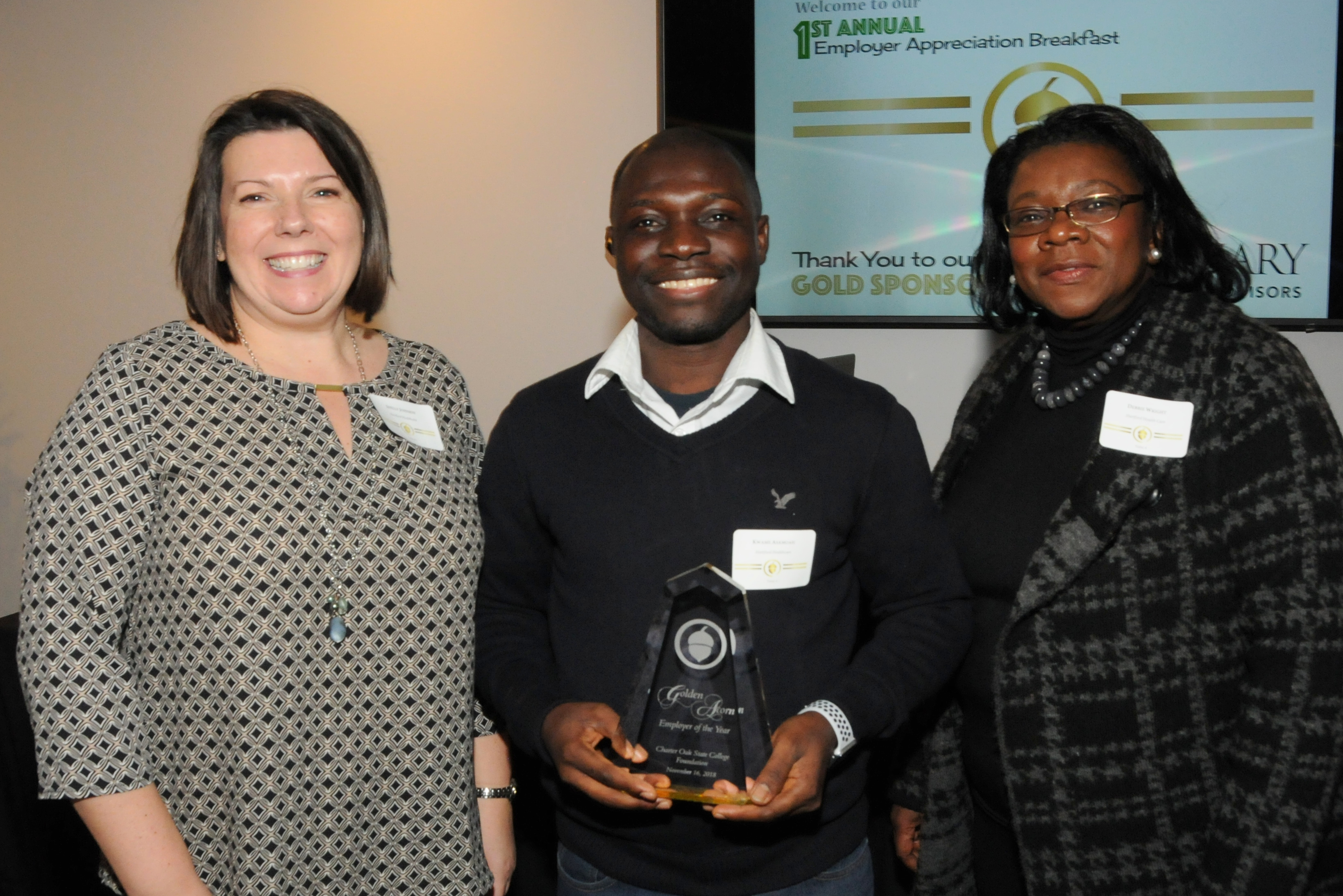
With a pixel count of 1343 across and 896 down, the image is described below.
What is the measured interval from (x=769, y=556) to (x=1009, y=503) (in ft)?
1.69

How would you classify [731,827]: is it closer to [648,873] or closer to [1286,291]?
[648,873]

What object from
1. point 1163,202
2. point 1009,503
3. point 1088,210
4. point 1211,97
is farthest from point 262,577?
point 1211,97

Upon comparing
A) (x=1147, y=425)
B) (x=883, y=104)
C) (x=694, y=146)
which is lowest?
(x=1147, y=425)

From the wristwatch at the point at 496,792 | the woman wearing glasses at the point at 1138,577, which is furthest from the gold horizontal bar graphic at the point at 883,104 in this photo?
the wristwatch at the point at 496,792

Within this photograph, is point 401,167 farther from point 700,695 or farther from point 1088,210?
point 700,695

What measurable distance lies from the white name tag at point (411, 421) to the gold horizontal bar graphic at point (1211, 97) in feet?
6.49

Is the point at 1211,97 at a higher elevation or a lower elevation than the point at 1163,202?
higher

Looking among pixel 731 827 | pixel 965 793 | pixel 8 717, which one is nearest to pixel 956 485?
pixel 965 793

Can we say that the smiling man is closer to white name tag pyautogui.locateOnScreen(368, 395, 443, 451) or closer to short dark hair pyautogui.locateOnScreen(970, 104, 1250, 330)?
white name tag pyautogui.locateOnScreen(368, 395, 443, 451)

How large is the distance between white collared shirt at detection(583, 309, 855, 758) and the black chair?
158 centimetres

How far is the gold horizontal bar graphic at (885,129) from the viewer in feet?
9.05

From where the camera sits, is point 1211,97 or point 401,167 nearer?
point 1211,97

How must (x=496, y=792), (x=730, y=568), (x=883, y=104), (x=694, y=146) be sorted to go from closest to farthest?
1. (x=730, y=568)
2. (x=694, y=146)
3. (x=496, y=792)
4. (x=883, y=104)

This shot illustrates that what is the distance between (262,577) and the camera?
4.99 feet
